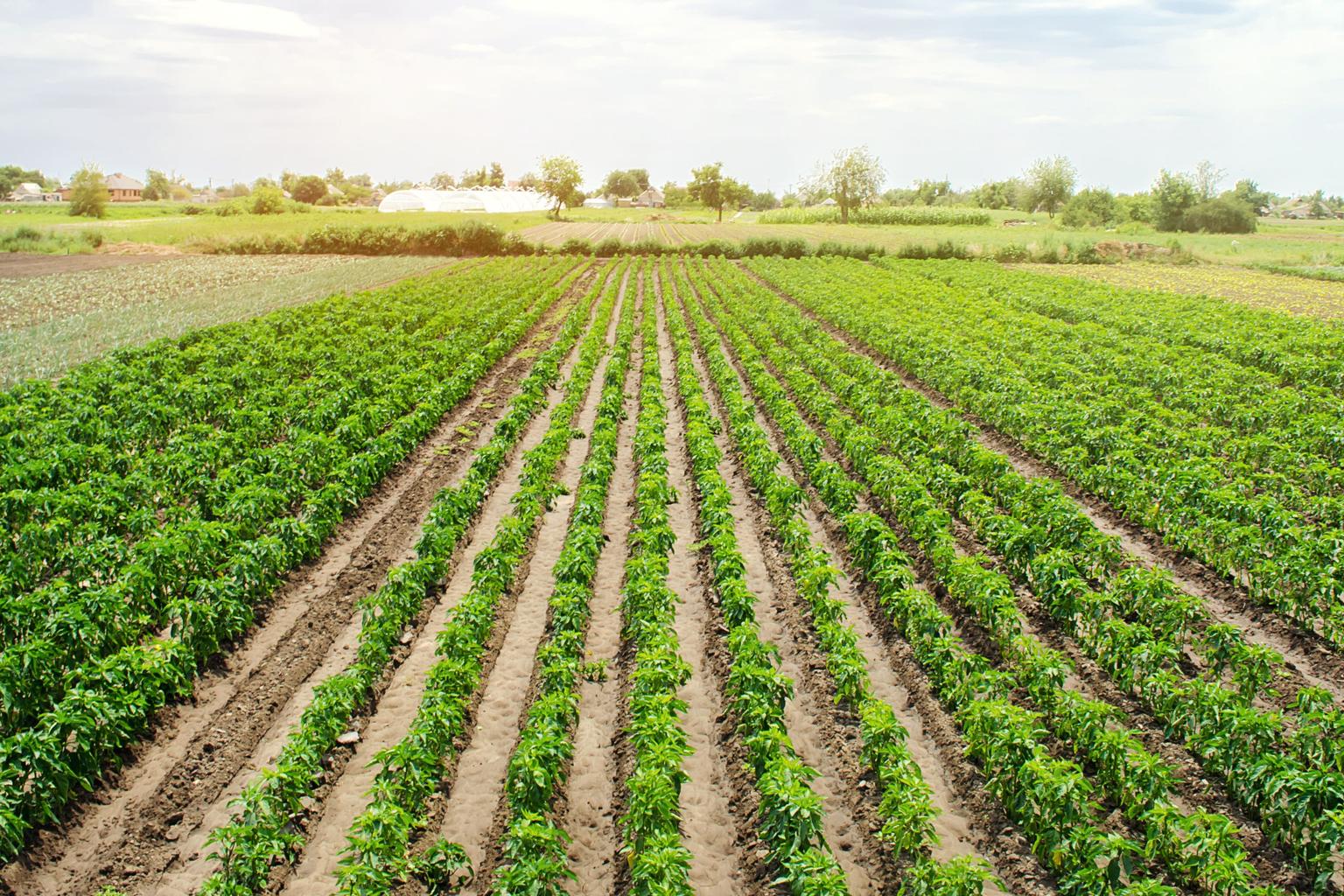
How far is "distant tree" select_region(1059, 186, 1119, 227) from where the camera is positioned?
86.9 m

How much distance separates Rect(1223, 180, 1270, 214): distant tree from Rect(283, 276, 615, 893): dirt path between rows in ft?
293

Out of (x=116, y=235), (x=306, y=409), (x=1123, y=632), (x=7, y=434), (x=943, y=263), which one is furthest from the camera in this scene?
(x=116, y=235)

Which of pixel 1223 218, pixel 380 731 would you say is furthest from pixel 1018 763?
pixel 1223 218

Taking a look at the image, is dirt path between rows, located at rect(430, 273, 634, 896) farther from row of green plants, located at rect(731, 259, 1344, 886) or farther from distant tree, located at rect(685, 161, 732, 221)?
distant tree, located at rect(685, 161, 732, 221)

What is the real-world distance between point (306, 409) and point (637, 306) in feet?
68.5

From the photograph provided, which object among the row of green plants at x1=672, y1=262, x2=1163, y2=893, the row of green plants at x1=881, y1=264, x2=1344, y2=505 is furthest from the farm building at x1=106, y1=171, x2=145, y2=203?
the row of green plants at x1=672, y1=262, x2=1163, y2=893

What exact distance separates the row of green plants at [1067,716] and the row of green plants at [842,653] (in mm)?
793

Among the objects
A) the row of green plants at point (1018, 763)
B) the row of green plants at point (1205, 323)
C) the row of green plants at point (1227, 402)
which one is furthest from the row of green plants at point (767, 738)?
the row of green plants at point (1205, 323)

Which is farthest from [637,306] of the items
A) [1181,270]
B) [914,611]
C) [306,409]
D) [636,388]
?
[1181,270]

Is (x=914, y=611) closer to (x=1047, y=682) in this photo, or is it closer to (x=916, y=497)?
(x=1047, y=682)

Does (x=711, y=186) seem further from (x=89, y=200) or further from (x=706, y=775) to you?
(x=706, y=775)

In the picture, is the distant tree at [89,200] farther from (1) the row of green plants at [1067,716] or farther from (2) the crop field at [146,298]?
(1) the row of green plants at [1067,716]

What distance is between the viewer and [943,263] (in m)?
52.5

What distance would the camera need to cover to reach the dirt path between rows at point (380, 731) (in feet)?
22.5
